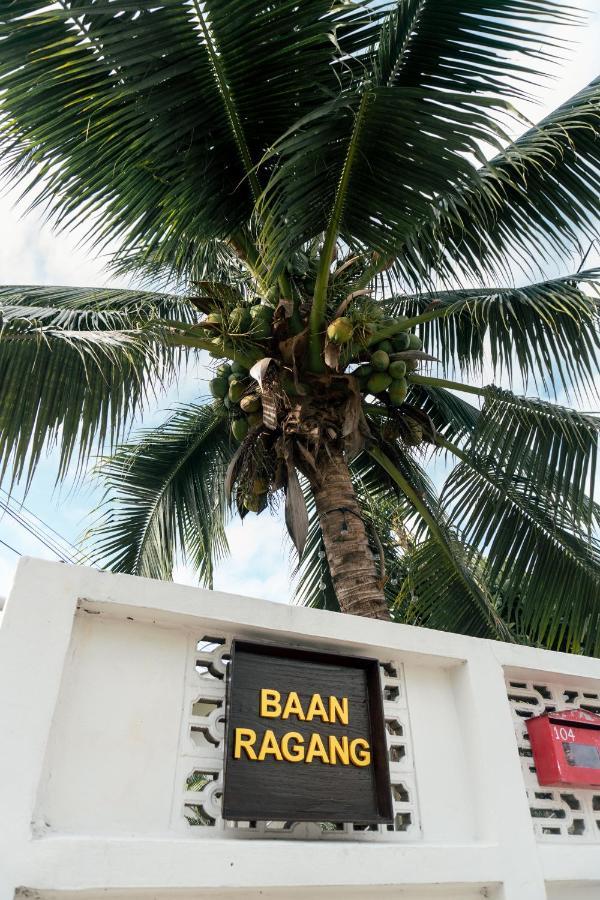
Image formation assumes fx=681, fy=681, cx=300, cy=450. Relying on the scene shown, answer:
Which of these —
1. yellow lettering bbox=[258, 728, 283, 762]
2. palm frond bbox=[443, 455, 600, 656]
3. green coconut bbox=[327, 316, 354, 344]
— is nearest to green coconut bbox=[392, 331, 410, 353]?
green coconut bbox=[327, 316, 354, 344]

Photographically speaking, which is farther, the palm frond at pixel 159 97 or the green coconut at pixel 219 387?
the green coconut at pixel 219 387

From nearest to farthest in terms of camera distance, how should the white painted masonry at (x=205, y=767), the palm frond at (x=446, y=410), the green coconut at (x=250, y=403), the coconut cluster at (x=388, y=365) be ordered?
the white painted masonry at (x=205, y=767), the green coconut at (x=250, y=403), the coconut cluster at (x=388, y=365), the palm frond at (x=446, y=410)

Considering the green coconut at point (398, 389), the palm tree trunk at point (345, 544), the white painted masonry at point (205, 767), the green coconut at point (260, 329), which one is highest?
the green coconut at point (260, 329)

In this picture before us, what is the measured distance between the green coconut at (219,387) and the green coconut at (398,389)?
3.00ft

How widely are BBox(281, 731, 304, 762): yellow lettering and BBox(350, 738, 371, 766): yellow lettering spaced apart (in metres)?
0.19

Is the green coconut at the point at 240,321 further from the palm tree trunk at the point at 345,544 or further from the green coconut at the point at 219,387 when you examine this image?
the palm tree trunk at the point at 345,544

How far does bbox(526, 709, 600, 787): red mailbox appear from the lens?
259 centimetres

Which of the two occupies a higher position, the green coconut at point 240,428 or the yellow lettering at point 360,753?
the green coconut at point 240,428

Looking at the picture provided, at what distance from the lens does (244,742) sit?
2.08 meters

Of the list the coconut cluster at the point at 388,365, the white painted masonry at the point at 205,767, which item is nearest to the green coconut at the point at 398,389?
the coconut cluster at the point at 388,365

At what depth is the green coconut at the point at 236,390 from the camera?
3.66 metres

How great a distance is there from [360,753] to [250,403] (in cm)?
183

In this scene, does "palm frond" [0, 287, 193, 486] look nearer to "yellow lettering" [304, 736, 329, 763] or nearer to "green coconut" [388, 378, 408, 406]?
"green coconut" [388, 378, 408, 406]

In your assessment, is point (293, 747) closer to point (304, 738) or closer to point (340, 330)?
point (304, 738)
